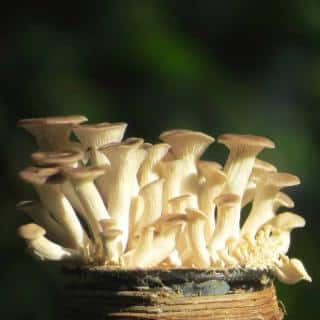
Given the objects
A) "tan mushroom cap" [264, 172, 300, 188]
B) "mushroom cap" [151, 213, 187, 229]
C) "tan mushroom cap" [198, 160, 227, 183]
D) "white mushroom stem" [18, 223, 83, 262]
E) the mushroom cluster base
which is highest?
"tan mushroom cap" [198, 160, 227, 183]

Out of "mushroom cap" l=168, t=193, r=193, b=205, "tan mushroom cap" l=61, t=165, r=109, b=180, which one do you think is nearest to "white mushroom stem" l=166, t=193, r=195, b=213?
"mushroom cap" l=168, t=193, r=193, b=205

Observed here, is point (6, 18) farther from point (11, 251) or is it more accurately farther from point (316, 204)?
point (316, 204)

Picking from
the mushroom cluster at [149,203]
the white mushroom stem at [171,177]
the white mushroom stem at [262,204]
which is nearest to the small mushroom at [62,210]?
the mushroom cluster at [149,203]

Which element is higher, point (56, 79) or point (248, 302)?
point (56, 79)

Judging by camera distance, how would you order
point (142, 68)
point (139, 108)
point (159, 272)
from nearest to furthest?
1. point (159, 272)
2. point (142, 68)
3. point (139, 108)

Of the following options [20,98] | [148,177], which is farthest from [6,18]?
[148,177]

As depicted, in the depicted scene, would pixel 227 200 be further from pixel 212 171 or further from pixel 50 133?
pixel 50 133

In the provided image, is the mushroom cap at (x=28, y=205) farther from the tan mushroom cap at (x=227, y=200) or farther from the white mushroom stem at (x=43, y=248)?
the tan mushroom cap at (x=227, y=200)

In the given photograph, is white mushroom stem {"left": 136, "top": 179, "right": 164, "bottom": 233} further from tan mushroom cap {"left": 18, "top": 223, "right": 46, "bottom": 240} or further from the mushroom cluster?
tan mushroom cap {"left": 18, "top": 223, "right": 46, "bottom": 240}
